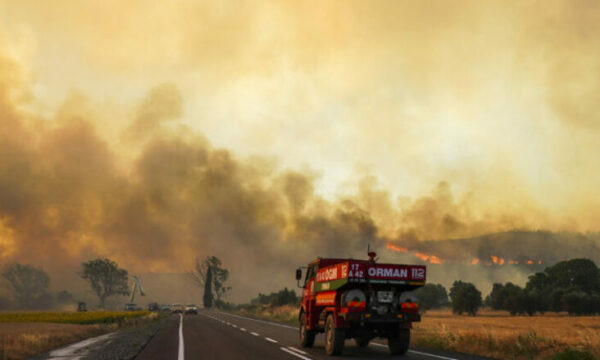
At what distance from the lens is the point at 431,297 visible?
139 m

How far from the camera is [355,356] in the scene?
1512 centimetres

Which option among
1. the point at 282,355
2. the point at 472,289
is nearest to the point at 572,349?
the point at 282,355

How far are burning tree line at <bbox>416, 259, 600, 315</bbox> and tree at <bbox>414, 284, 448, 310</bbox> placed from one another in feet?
69.3

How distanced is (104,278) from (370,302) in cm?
17425

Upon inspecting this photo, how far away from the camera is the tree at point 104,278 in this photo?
168875 mm

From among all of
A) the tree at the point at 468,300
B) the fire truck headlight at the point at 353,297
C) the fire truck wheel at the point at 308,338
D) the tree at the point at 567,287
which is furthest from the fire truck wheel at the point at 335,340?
the tree at the point at 567,287

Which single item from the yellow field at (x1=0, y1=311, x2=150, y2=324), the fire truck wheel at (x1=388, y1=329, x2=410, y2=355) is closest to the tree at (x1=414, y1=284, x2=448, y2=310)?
the yellow field at (x1=0, y1=311, x2=150, y2=324)

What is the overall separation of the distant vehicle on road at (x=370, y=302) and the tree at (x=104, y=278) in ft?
563

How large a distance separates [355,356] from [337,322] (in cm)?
117

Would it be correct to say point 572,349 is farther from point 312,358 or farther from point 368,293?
point 312,358

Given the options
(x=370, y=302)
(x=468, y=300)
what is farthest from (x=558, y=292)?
(x=370, y=302)

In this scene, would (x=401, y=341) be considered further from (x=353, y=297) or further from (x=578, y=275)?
(x=578, y=275)

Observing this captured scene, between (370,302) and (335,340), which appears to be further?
(370,302)

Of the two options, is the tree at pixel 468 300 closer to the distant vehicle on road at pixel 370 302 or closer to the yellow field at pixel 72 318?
the yellow field at pixel 72 318
